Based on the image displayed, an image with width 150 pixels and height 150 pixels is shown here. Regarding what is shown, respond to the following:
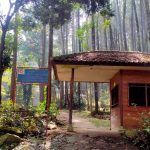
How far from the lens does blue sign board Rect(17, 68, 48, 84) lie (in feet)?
47.5

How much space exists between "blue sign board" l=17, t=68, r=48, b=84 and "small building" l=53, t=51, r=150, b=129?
28.7 inches

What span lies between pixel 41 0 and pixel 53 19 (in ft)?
12.0

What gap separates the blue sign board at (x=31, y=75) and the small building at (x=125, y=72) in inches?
28.7

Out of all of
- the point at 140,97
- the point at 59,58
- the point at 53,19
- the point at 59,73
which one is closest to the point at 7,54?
the point at 59,73

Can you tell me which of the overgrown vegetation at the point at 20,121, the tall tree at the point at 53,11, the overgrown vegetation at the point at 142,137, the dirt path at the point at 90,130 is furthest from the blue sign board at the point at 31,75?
the overgrown vegetation at the point at 142,137

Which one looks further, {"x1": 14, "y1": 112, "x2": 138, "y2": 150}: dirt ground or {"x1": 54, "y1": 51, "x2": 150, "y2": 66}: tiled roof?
{"x1": 54, "y1": 51, "x2": 150, "y2": 66}: tiled roof

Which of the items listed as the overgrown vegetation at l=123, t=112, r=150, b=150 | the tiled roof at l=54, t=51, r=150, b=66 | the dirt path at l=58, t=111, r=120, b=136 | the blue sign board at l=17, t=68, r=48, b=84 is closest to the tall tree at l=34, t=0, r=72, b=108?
the blue sign board at l=17, t=68, r=48, b=84

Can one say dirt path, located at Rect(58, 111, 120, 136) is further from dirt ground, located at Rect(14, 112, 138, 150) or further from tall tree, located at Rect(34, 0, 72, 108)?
tall tree, located at Rect(34, 0, 72, 108)

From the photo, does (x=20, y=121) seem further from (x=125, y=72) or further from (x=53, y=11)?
(x=53, y=11)

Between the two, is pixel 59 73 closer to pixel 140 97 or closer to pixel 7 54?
pixel 7 54

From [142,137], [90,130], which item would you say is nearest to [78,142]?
[142,137]

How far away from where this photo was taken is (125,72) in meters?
15.2

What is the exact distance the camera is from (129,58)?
14.8 m

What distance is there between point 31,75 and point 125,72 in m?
4.12
